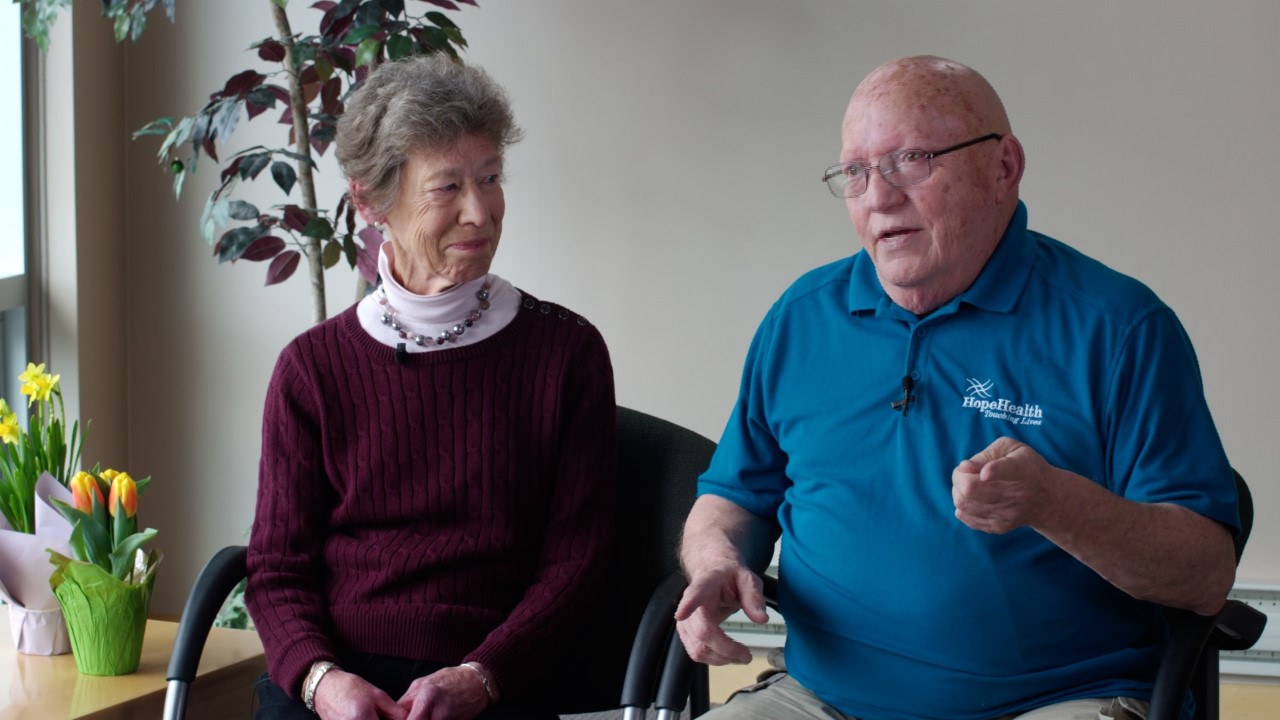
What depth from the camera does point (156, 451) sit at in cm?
387

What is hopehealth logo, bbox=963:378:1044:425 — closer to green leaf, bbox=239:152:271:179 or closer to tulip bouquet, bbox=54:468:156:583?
tulip bouquet, bbox=54:468:156:583

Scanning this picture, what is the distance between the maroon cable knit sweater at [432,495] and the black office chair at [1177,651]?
0.21 m

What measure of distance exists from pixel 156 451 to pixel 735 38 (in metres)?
2.13

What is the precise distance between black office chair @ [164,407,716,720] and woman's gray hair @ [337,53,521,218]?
19.9 inches

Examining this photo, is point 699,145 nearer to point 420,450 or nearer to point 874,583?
point 420,450

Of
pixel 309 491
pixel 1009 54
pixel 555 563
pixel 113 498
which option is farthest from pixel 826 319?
pixel 1009 54

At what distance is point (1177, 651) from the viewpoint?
1.52 m

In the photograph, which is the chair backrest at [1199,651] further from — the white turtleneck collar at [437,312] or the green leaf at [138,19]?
the green leaf at [138,19]

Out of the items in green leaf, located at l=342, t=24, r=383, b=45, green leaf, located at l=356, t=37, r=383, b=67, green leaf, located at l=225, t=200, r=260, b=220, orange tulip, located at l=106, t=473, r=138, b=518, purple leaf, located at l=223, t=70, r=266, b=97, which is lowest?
orange tulip, located at l=106, t=473, r=138, b=518

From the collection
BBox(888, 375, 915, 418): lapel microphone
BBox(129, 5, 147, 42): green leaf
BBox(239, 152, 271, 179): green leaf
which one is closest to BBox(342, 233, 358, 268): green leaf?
BBox(239, 152, 271, 179): green leaf

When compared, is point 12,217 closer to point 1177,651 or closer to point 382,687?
point 382,687

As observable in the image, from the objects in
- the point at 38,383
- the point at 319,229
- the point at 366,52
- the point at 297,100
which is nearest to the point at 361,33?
the point at 366,52

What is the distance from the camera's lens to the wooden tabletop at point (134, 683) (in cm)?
192

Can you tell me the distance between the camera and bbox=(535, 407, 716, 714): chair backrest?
1.95m
